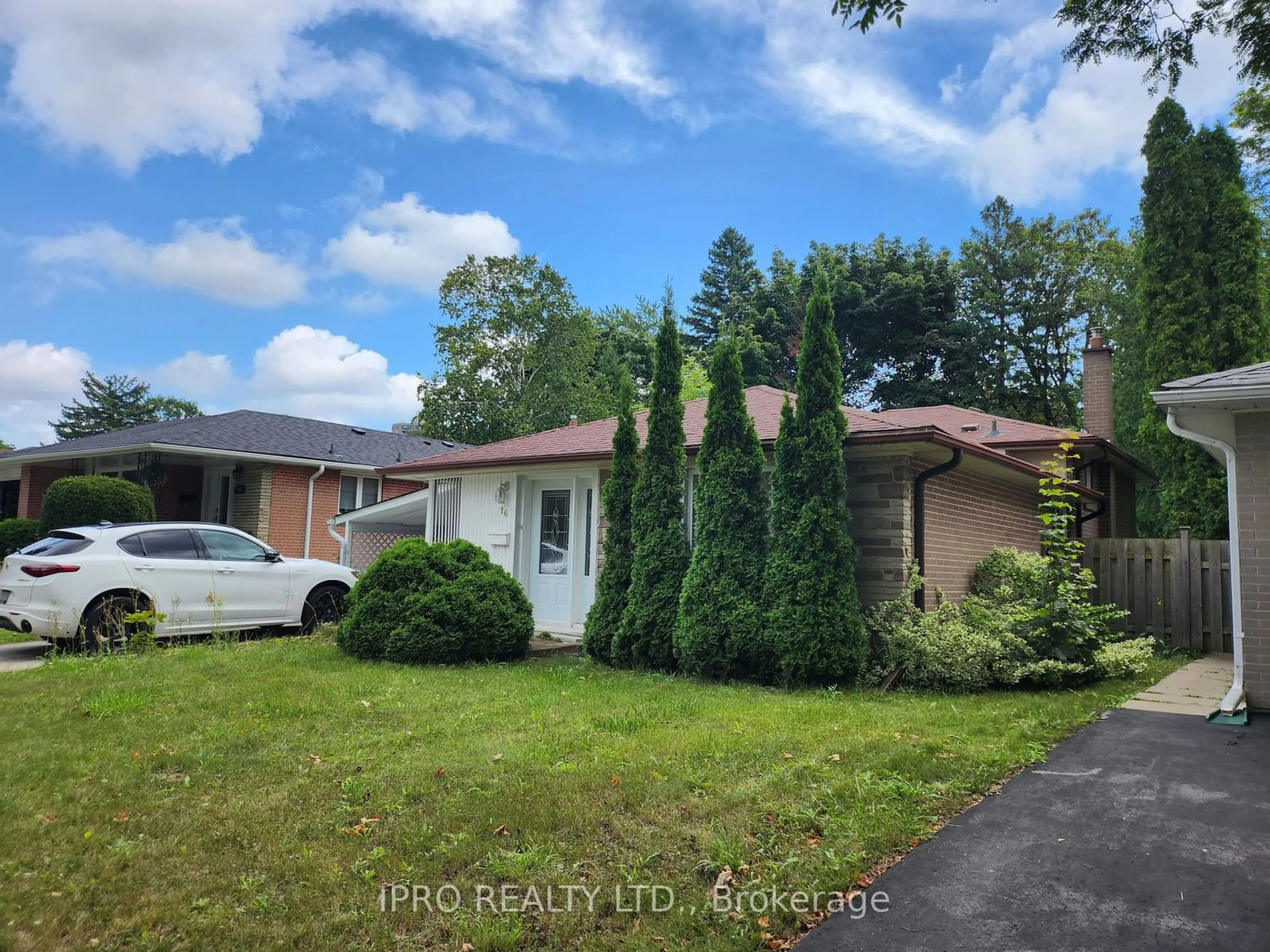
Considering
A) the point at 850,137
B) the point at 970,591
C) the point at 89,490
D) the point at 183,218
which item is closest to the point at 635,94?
the point at 850,137

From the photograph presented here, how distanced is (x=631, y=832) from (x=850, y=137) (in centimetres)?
1182

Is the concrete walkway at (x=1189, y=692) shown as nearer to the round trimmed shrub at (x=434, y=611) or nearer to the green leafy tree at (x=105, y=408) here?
the round trimmed shrub at (x=434, y=611)

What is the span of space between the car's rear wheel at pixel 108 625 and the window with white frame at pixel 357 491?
37.7 ft

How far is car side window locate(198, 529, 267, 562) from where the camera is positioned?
9.83 metres

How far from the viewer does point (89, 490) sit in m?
15.3

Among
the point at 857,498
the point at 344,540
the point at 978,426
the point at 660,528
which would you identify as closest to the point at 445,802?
the point at 660,528

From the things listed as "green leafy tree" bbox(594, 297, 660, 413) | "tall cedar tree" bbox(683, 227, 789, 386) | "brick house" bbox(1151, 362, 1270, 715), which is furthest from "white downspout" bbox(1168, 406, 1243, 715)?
"green leafy tree" bbox(594, 297, 660, 413)

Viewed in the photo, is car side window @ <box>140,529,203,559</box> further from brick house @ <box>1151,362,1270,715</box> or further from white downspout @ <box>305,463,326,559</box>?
brick house @ <box>1151,362,1270,715</box>

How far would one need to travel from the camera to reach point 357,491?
20.6 metres

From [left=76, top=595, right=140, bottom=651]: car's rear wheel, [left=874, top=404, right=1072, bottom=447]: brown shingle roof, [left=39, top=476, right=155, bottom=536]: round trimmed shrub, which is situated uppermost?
[left=874, top=404, right=1072, bottom=447]: brown shingle roof

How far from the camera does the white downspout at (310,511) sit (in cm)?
1912

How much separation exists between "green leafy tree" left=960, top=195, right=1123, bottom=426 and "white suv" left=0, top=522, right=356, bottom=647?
2611 cm

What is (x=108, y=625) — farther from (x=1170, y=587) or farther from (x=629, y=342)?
(x=629, y=342)

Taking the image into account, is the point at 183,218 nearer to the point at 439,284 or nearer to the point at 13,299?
the point at 13,299
